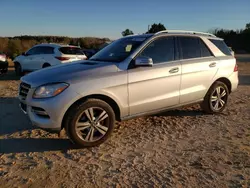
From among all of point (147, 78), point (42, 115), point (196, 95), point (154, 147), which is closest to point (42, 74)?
point (42, 115)

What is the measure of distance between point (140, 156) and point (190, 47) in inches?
102

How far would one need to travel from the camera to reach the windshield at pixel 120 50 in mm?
4667

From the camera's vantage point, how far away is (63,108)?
12.6 feet

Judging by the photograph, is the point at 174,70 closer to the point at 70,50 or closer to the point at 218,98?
the point at 218,98

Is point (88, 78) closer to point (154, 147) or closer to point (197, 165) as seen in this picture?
point (154, 147)

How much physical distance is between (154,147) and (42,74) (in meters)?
2.10

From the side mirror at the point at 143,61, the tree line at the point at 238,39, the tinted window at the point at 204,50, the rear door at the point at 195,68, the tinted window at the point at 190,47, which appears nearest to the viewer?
the side mirror at the point at 143,61

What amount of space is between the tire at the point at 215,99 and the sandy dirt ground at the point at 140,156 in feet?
0.87

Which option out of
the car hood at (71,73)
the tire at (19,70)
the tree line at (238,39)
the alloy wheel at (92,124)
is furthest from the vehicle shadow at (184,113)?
the tree line at (238,39)

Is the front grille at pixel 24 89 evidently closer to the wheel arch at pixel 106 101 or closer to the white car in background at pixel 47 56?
the wheel arch at pixel 106 101

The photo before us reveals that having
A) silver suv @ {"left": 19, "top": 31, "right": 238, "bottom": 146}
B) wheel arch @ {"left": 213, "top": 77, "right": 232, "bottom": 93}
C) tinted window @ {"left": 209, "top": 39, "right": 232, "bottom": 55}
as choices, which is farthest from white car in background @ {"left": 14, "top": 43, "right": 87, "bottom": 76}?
wheel arch @ {"left": 213, "top": 77, "right": 232, "bottom": 93}

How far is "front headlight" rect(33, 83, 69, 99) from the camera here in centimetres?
384

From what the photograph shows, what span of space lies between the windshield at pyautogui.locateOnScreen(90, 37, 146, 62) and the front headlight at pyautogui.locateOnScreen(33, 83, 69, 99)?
3.82 ft

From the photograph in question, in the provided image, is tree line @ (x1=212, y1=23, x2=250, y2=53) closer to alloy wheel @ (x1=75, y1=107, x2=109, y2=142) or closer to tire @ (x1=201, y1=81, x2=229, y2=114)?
tire @ (x1=201, y1=81, x2=229, y2=114)
